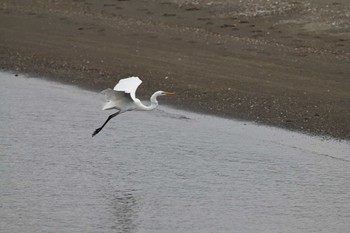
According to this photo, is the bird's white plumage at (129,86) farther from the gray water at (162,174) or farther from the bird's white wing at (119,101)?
the gray water at (162,174)

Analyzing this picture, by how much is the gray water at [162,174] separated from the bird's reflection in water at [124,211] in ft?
0.05

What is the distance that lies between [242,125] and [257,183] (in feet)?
10.4

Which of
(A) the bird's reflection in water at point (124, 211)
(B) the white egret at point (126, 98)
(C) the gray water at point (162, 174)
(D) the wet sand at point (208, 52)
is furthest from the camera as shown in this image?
(D) the wet sand at point (208, 52)

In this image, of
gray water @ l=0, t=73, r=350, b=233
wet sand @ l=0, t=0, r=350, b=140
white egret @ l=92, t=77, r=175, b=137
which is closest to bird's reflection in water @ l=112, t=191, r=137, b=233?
gray water @ l=0, t=73, r=350, b=233

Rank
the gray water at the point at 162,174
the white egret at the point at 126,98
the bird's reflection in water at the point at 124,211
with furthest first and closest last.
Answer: the white egret at the point at 126,98 < the gray water at the point at 162,174 < the bird's reflection in water at the point at 124,211

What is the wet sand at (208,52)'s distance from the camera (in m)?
17.0

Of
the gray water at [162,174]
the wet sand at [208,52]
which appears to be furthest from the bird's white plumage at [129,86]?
the wet sand at [208,52]

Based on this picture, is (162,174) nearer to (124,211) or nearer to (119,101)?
(124,211)

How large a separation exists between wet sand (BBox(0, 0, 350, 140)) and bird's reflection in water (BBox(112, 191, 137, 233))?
4.43 metres

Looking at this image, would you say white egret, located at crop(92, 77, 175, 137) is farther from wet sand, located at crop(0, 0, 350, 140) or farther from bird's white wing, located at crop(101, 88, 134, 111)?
wet sand, located at crop(0, 0, 350, 140)

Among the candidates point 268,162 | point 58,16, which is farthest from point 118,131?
point 58,16

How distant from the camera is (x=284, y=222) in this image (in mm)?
11289

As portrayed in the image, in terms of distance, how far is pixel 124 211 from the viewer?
38.5ft

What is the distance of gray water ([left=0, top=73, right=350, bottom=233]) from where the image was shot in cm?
1135
